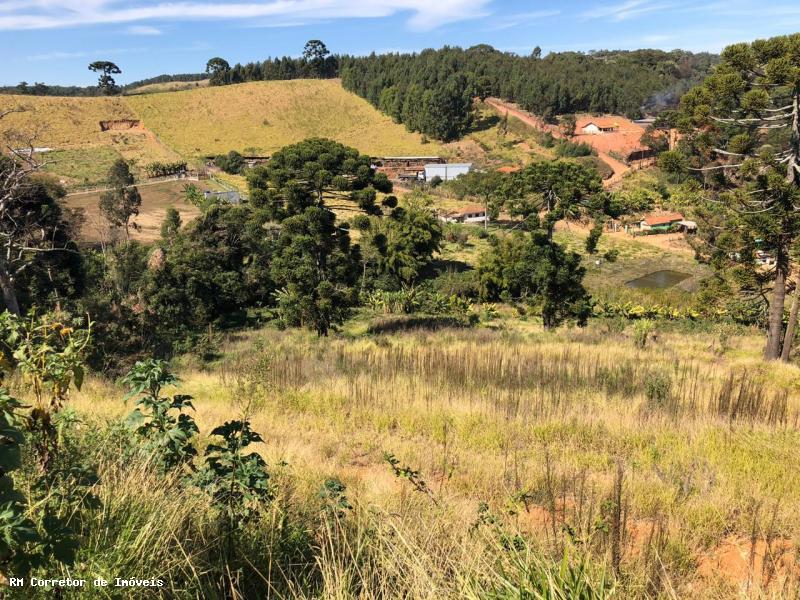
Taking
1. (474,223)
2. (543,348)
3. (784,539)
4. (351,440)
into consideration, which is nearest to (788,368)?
(543,348)

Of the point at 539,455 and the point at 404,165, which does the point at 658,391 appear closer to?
the point at 539,455

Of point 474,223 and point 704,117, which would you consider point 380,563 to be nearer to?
point 704,117

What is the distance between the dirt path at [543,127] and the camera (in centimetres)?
7425

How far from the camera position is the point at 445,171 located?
239 ft

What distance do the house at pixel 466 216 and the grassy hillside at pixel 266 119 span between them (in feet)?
119

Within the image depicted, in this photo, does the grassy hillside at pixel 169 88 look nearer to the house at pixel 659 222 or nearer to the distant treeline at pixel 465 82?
the distant treeline at pixel 465 82

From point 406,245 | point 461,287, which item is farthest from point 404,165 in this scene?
point 461,287

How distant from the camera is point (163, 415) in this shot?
153 inches

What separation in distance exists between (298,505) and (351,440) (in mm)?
2665

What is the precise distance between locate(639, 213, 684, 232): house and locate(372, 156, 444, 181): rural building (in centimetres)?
3075

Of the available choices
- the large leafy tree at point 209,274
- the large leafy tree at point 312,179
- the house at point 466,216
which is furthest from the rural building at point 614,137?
the large leafy tree at point 312,179

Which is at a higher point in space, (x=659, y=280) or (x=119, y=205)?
(x=119, y=205)

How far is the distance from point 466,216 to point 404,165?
27.7m

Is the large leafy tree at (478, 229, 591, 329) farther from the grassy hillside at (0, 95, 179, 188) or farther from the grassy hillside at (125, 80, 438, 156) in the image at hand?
the grassy hillside at (125, 80, 438, 156)
